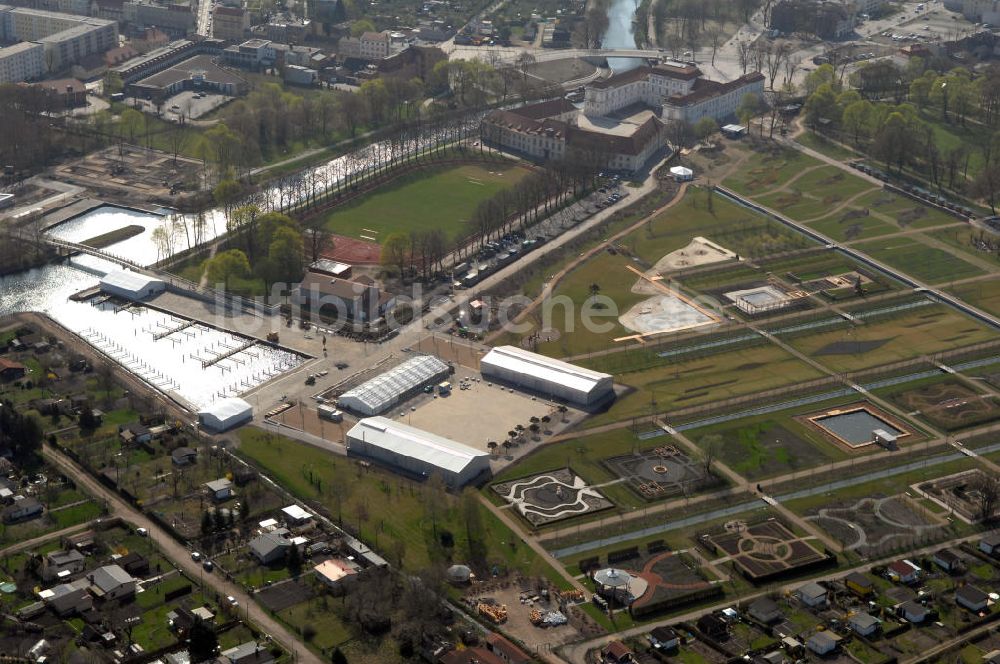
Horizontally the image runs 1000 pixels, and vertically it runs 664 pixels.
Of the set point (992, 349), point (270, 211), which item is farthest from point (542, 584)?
point (270, 211)

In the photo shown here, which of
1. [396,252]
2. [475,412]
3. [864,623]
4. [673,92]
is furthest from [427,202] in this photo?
[864,623]

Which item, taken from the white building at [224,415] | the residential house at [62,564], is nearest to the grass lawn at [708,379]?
the white building at [224,415]

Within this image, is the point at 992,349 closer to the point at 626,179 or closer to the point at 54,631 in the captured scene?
the point at 626,179

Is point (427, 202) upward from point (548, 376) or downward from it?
upward

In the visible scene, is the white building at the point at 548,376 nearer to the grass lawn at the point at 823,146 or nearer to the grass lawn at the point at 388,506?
the grass lawn at the point at 388,506

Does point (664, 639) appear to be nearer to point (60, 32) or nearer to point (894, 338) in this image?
point (894, 338)

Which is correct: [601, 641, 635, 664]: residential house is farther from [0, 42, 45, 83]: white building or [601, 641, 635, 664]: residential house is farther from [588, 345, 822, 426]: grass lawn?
[0, 42, 45, 83]: white building
